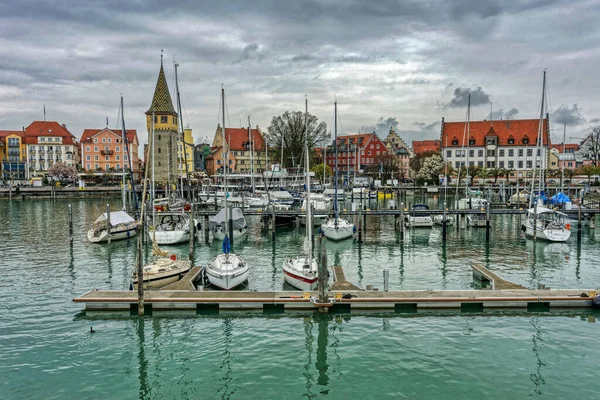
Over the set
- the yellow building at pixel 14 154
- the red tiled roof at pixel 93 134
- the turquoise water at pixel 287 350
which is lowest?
the turquoise water at pixel 287 350

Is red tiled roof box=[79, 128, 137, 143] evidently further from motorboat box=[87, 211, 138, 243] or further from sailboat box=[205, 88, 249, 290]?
sailboat box=[205, 88, 249, 290]

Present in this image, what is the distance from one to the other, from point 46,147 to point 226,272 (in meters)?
129

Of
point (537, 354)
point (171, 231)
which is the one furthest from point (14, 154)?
point (537, 354)

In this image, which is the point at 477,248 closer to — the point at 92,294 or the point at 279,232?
the point at 279,232

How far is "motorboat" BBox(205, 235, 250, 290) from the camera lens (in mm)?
26578

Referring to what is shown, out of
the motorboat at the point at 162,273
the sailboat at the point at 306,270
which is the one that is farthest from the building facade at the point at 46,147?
the sailboat at the point at 306,270

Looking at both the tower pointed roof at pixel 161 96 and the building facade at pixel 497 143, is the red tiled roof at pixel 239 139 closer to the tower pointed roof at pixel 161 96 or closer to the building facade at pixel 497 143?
the tower pointed roof at pixel 161 96

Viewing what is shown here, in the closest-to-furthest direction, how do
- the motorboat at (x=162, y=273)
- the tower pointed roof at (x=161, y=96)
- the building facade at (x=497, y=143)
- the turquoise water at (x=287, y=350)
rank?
the turquoise water at (x=287, y=350), the motorboat at (x=162, y=273), the tower pointed roof at (x=161, y=96), the building facade at (x=497, y=143)

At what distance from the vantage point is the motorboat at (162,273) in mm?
26805

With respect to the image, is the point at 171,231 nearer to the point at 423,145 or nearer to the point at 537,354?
the point at 537,354

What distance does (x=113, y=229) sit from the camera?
149 ft

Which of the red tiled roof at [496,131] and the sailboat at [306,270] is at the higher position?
the red tiled roof at [496,131]

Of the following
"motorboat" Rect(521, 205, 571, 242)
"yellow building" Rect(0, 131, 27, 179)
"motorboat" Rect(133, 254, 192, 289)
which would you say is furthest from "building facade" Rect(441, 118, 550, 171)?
"yellow building" Rect(0, 131, 27, 179)

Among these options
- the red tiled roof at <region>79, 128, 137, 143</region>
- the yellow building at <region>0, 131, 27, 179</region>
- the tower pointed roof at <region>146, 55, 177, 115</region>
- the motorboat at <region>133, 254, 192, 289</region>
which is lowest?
the motorboat at <region>133, 254, 192, 289</region>
